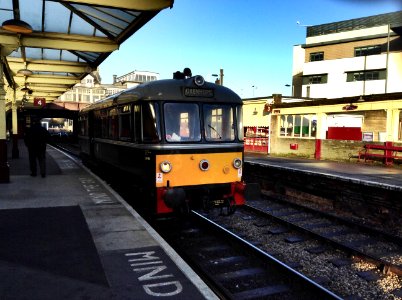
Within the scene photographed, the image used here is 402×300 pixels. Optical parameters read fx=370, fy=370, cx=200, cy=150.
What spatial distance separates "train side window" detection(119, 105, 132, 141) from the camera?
8.30m

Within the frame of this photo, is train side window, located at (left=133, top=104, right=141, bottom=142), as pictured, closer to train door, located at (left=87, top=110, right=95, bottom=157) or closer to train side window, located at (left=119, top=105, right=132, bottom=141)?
train side window, located at (left=119, top=105, right=132, bottom=141)

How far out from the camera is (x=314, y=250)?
22.5 feet

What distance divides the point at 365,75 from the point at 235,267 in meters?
38.5

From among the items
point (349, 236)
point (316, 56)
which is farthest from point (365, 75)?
point (349, 236)

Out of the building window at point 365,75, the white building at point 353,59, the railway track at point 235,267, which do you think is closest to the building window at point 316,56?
the white building at point 353,59

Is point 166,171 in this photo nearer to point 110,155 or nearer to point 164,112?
point 164,112

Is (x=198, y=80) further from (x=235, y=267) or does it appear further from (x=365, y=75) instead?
(x=365, y=75)

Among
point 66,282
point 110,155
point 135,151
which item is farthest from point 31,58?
point 66,282

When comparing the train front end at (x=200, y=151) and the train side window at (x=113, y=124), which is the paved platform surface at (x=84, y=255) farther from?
the train side window at (x=113, y=124)

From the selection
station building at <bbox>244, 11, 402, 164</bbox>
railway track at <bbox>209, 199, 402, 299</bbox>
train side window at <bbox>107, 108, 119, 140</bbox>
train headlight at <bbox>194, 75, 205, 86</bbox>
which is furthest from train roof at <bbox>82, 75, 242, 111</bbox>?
station building at <bbox>244, 11, 402, 164</bbox>

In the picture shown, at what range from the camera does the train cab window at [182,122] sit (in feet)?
24.3

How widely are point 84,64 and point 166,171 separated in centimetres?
1148

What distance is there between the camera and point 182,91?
7.57 meters

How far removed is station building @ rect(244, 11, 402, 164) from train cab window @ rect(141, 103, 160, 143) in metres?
4.56
